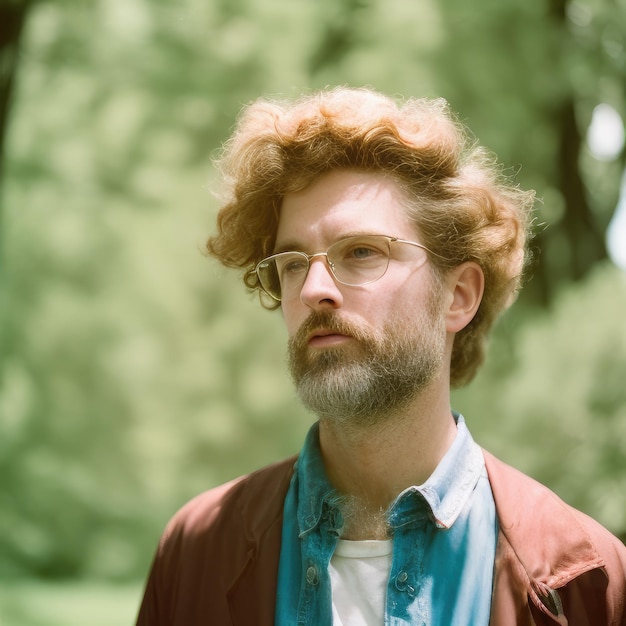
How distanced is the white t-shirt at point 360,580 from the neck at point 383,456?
49mm

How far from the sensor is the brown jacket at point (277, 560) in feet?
4.79

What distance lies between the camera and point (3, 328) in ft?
9.92

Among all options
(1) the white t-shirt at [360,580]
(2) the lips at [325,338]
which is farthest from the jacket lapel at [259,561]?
(2) the lips at [325,338]

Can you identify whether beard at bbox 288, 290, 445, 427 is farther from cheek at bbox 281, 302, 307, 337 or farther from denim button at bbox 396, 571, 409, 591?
denim button at bbox 396, 571, 409, 591

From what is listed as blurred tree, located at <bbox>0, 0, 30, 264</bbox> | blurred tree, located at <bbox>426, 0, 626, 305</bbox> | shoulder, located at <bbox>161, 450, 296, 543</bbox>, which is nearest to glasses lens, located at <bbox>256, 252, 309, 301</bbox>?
shoulder, located at <bbox>161, 450, 296, 543</bbox>

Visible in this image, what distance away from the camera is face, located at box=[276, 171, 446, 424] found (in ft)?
5.29

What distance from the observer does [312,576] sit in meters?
1.54

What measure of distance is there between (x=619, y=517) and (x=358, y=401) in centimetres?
159

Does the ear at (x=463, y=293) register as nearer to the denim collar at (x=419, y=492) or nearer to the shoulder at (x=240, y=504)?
the denim collar at (x=419, y=492)

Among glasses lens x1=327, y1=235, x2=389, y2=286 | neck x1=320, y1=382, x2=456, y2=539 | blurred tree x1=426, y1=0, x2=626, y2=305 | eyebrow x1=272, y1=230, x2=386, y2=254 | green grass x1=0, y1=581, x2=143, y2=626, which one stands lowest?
green grass x1=0, y1=581, x2=143, y2=626

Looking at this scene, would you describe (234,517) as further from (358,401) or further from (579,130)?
(579,130)

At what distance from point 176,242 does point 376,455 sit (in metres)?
1.65

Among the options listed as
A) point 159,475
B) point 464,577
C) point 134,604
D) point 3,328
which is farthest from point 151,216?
point 464,577

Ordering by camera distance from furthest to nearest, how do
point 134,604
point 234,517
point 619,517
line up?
point 134,604, point 619,517, point 234,517
